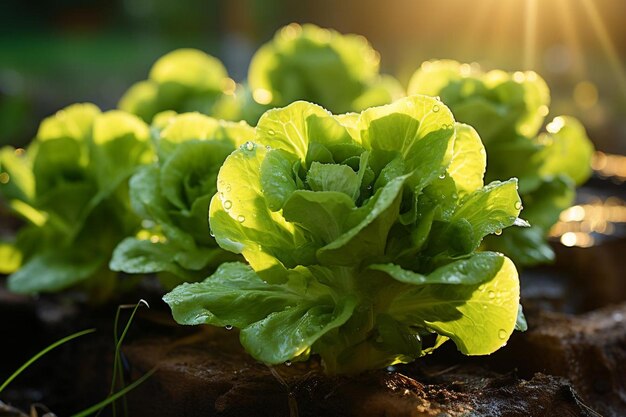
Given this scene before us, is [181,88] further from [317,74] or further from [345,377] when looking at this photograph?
[345,377]

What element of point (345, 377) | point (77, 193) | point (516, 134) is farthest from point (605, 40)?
point (345, 377)

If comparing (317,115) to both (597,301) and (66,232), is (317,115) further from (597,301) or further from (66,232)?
(597,301)

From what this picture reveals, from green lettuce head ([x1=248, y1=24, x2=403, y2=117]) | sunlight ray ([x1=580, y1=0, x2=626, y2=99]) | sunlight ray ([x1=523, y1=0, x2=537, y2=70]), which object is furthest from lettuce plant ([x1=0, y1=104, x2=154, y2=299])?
sunlight ray ([x1=580, y1=0, x2=626, y2=99])

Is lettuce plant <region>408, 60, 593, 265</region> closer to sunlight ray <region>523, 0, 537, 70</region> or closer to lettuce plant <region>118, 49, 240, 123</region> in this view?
lettuce plant <region>118, 49, 240, 123</region>

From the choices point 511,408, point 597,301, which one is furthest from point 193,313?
point 597,301

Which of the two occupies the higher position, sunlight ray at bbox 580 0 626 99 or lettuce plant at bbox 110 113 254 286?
lettuce plant at bbox 110 113 254 286

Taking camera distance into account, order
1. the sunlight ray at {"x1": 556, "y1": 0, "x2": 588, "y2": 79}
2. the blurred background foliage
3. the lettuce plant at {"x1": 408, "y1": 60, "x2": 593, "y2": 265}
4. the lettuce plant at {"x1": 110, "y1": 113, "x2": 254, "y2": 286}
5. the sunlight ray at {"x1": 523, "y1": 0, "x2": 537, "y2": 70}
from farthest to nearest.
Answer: the sunlight ray at {"x1": 556, "y1": 0, "x2": 588, "y2": 79} < the sunlight ray at {"x1": 523, "y1": 0, "x2": 537, "y2": 70} < the blurred background foliage < the lettuce plant at {"x1": 408, "y1": 60, "x2": 593, "y2": 265} < the lettuce plant at {"x1": 110, "y1": 113, "x2": 254, "y2": 286}

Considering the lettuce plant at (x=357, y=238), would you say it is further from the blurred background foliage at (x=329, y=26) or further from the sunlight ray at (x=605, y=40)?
the sunlight ray at (x=605, y=40)
